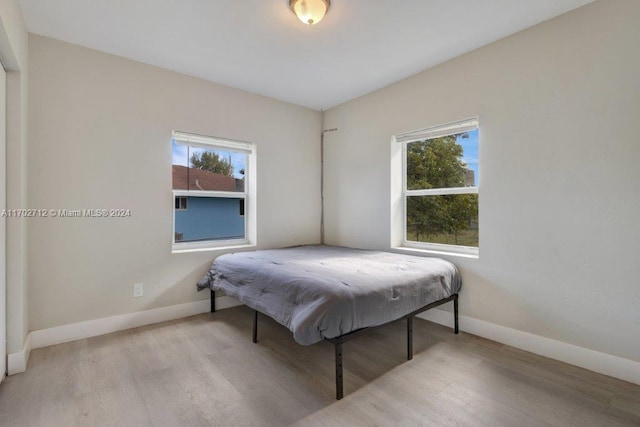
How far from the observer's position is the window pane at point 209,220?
3.06m

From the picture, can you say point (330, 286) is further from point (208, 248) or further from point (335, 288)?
point (208, 248)

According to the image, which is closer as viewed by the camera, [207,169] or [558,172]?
[558,172]

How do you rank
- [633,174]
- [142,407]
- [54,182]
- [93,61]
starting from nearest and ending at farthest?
[142,407] < [633,174] < [54,182] < [93,61]

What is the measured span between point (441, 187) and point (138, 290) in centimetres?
297

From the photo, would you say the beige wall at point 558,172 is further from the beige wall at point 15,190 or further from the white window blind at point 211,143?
the beige wall at point 15,190

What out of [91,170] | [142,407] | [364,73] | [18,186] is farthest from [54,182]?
[364,73]

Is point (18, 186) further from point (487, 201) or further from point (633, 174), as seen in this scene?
point (633, 174)

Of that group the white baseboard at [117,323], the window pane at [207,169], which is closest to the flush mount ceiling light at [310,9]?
the window pane at [207,169]

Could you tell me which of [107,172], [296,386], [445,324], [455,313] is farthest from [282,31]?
[445,324]

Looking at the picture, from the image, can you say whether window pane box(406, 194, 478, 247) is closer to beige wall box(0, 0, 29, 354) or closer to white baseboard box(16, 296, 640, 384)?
white baseboard box(16, 296, 640, 384)

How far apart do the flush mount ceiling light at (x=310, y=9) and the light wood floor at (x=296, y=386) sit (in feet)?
7.48

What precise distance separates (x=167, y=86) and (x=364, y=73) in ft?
6.14

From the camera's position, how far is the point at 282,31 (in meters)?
2.23

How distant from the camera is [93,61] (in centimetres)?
247
